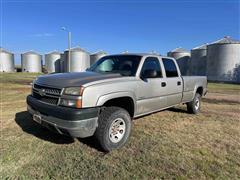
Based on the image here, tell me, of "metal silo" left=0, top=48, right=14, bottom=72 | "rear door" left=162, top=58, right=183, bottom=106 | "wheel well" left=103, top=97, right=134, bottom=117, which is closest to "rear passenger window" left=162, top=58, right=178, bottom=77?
"rear door" left=162, top=58, right=183, bottom=106

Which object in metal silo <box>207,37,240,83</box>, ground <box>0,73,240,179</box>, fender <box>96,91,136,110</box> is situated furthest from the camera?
metal silo <box>207,37,240,83</box>

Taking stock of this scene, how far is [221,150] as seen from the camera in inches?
171

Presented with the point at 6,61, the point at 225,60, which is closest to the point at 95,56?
the point at 6,61

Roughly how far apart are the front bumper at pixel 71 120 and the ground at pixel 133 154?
1.78 feet

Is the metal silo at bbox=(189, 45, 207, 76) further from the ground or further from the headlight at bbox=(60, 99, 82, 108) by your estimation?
the headlight at bbox=(60, 99, 82, 108)

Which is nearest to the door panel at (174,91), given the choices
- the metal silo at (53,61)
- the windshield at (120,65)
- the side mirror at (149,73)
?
the side mirror at (149,73)

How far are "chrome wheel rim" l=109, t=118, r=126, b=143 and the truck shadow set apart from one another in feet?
3.26

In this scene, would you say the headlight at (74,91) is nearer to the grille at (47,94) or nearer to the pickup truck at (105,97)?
the pickup truck at (105,97)

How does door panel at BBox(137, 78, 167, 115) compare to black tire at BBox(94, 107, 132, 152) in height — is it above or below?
above

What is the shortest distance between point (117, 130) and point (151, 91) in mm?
1294

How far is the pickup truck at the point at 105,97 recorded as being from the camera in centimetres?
356

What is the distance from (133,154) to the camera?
399 cm

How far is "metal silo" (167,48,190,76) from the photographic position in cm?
4212

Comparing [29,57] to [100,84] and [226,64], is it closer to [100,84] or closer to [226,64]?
[226,64]
